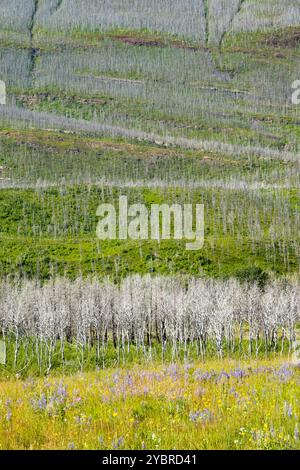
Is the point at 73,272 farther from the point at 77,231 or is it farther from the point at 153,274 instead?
the point at 77,231

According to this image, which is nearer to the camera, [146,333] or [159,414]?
[159,414]

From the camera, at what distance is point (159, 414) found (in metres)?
7.73

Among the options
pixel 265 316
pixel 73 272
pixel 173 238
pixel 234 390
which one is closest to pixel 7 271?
pixel 73 272

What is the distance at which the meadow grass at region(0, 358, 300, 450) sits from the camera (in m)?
6.43

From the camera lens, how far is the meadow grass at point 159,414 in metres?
6.43

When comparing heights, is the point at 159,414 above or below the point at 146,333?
above

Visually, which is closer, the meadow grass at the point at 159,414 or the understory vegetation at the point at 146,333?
the meadow grass at the point at 159,414

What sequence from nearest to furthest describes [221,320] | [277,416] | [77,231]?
[277,416] < [221,320] < [77,231]

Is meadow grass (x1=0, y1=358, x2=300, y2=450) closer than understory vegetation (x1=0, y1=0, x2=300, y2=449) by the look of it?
Yes

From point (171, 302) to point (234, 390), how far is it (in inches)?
2739

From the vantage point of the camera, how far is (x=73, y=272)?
12644 centimetres

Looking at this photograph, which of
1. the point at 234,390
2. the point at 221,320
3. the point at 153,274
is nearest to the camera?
the point at 234,390

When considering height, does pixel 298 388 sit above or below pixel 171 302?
above

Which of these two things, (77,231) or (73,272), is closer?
(73,272)
